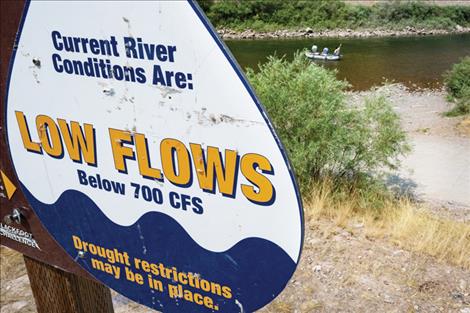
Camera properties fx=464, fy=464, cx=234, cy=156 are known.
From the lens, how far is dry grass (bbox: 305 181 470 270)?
156 inches

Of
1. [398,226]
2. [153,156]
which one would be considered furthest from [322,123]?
[153,156]

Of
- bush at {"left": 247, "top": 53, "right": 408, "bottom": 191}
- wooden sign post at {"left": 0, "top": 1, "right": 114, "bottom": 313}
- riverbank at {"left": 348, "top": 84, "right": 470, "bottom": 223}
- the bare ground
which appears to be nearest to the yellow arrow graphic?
wooden sign post at {"left": 0, "top": 1, "right": 114, "bottom": 313}

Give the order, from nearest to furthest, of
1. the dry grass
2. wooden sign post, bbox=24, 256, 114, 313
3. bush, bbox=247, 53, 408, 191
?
wooden sign post, bbox=24, 256, 114, 313
the dry grass
bush, bbox=247, 53, 408, 191

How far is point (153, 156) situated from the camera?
1279 mm

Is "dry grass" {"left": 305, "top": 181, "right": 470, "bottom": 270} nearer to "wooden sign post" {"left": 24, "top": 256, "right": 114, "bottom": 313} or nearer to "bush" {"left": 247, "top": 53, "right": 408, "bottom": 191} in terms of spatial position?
"bush" {"left": 247, "top": 53, "right": 408, "bottom": 191}

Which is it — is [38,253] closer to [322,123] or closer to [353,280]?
[353,280]

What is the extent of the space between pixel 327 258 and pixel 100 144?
113 inches

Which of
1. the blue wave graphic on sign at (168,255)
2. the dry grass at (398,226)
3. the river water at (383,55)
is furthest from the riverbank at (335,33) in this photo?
the blue wave graphic on sign at (168,255)

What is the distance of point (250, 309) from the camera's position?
1.31 metres

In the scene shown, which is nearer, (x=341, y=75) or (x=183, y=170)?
(x=183, y=170)

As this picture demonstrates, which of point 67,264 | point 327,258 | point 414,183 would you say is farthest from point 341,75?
point 67,264

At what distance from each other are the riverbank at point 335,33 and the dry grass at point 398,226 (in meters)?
27.0

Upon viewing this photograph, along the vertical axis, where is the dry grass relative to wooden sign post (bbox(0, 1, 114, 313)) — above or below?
below

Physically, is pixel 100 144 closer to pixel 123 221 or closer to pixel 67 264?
pixel 123 221
